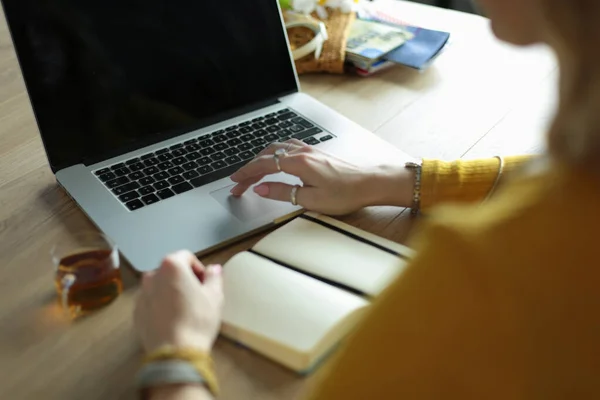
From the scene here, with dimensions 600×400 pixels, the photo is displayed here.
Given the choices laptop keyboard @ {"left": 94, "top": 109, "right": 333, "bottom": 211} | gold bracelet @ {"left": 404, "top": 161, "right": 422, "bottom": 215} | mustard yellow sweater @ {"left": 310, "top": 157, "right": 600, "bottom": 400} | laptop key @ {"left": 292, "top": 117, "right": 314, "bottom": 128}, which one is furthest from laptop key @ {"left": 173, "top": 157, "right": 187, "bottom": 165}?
mustard yellow sweater @ {"left": 310, "top": 157, "right": 600, "bottom": 400}

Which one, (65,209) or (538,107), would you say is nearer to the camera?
(65,209)

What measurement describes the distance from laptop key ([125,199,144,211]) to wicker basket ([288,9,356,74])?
537 millimetres

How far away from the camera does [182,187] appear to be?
979 mm

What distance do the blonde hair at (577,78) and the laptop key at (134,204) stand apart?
61 cm

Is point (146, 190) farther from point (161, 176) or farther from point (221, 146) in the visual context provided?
point (221, 146)

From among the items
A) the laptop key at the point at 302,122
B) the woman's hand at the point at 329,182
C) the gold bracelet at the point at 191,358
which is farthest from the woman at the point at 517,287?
the laptop key at the point at 302,122

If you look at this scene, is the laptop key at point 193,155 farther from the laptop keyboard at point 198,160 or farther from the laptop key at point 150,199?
the laptop key at point 150,199

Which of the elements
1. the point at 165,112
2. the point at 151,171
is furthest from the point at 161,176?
the point at 165,112

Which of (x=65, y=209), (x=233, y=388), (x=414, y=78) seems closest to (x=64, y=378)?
(x=233, y=388)

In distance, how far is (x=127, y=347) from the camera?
75 centimetres

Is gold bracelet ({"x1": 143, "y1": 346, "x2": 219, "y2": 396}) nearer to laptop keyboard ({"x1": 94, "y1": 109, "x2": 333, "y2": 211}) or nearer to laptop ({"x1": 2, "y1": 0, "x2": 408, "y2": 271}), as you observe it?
laptop ({"x1": 2, "y1": 0, "x2": 408, "y2": 271})

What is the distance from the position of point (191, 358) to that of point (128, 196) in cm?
35

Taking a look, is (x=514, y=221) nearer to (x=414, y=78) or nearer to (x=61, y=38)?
(x=61, y=38)

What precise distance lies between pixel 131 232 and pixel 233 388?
0.95 feet
